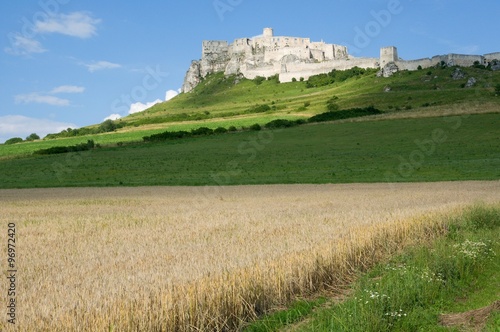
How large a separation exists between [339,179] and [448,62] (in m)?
148

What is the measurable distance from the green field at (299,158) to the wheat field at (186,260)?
22.3 metres

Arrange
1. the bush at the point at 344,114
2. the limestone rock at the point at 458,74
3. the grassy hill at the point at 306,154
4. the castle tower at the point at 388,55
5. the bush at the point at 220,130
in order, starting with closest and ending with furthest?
the grassy hill at the point at 306,154
the bush at the point at 220,130
the bush at the point at 344,114
the limestone rock at the point at 458,74
the castle tower at the point at 388,55

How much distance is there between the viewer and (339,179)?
42.9 metres

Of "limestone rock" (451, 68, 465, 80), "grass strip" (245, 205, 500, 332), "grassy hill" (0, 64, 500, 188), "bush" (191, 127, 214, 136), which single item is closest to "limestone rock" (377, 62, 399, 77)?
"limestone rock" (451, 68, 465, 80)

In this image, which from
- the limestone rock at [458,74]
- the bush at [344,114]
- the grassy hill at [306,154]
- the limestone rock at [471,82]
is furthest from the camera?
the limestone rock at [458,74]

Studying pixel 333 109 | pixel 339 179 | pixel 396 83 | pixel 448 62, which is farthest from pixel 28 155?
pixel 448 62

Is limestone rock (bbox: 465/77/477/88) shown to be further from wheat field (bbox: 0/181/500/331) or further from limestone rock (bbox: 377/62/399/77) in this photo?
wheat field (bbox: 0/181/500/331)

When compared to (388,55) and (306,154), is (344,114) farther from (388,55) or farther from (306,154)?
(388,55)

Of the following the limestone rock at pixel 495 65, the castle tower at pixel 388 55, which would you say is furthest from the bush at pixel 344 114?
the castle tower at pixel 388 55

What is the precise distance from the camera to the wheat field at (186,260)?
7.76 meters

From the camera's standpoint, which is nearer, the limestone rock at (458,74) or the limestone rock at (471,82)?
the limestone rock at (471,82)

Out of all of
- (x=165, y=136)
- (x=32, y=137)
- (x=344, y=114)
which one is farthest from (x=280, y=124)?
(x=32, y=137)

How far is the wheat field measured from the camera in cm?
776

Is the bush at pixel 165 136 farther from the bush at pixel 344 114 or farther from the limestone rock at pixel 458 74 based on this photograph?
the limestone rock at pixel 458 74
